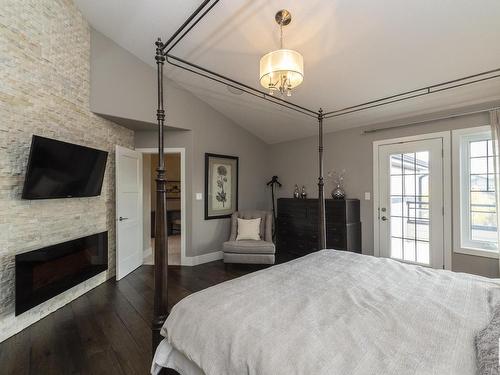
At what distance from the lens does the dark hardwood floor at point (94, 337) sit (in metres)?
1.88

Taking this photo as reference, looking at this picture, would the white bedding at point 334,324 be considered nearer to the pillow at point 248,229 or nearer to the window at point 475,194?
the window at point 475,194

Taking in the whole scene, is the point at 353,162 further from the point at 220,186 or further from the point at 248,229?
the point at 220,186

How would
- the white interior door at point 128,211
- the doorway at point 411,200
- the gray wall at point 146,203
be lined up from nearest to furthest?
the doorway at point 411,200, the white interior door at point 128,211, the gray wall at point 146,203

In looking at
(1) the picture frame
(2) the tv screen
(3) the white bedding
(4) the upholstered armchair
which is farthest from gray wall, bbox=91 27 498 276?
(1) the picture frame

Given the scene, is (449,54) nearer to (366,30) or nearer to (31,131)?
(366,30)

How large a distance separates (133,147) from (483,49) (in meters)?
4.59

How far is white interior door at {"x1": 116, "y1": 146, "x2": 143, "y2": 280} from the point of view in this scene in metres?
3.69

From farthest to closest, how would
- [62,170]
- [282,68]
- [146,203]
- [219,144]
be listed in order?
[146,203] < [219,144] < [62,170] < [282,68]

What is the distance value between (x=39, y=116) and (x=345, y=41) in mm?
3230

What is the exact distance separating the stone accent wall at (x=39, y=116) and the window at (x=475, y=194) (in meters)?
4.73

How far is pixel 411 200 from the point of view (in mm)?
Answer: 3760

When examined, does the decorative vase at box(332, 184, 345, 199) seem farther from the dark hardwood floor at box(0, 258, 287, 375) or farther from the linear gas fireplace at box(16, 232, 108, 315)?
the linear gas fireplace at box(16, 232, 108, 315)

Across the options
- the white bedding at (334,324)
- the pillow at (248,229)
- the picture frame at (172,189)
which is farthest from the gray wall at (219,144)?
the picture frame at (172,189)

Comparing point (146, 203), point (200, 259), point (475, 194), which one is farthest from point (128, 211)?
point (475, 194)
